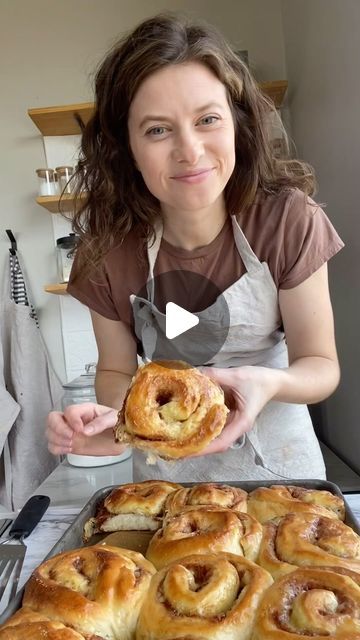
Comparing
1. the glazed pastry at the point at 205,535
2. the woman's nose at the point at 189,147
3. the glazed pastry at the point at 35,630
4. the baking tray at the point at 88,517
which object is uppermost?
the woman's nose at the point at 189,147

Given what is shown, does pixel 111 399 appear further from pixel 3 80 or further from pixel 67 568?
pixel 3 80

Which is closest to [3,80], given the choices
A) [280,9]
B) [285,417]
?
[280,9]

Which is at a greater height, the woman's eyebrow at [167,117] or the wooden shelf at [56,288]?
the woman's eyebrow at [167,117]

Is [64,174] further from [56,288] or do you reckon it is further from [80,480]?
[80,480]

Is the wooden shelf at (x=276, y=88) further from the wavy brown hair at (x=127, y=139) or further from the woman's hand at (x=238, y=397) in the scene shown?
the woman's hand at (x=238, y=397)

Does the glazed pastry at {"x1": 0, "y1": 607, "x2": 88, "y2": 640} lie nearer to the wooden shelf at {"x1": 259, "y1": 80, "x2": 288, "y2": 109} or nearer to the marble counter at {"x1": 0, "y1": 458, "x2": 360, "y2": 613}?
the marble counter at {"x1": 0, "y1": 458, "x2": 360, "y2": 613}

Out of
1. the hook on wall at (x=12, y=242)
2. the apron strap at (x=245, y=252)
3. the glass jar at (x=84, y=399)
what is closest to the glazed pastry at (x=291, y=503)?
the apron strap at (x=245, y=252)

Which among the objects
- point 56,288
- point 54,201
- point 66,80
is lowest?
point 56,288

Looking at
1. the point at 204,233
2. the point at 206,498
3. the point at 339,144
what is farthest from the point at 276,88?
the point at 206,498
